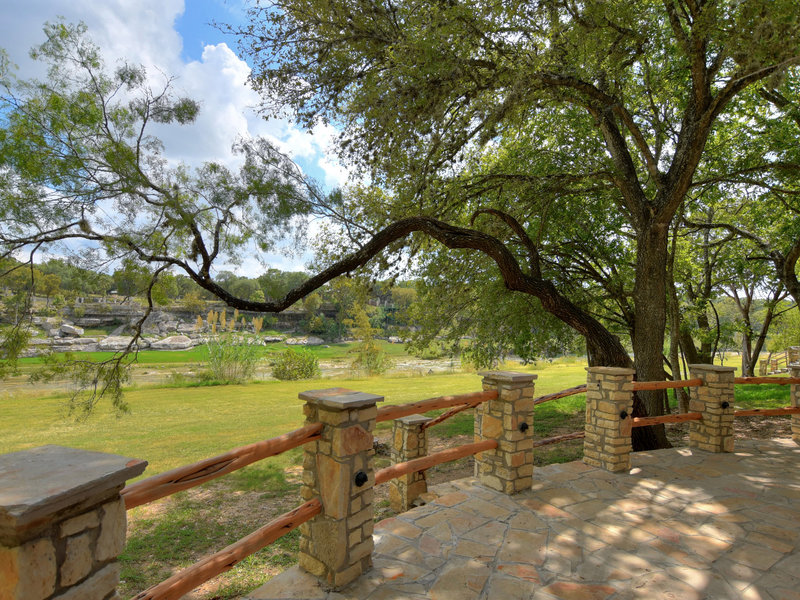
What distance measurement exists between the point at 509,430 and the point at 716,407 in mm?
3541

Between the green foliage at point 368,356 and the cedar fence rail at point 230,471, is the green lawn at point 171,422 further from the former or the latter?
the cedar fence rail at point 230,471

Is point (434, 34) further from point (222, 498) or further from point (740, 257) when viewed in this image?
point (740, 257)

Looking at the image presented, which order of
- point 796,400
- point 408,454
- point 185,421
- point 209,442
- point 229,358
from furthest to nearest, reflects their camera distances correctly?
point 229,358
point 185,421
point 209,442
point 796,400
point 408,454

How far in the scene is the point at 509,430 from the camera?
13.3 ft

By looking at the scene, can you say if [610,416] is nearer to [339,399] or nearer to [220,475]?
[339,399]

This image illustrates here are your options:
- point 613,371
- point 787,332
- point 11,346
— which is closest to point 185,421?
point 11,346

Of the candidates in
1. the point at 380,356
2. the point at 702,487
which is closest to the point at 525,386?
the point at 702,487

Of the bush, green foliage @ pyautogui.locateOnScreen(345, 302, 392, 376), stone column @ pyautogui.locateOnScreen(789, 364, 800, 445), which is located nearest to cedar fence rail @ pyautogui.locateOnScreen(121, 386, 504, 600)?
stone column @ pyautogui.locateOnScreen(789, 364, 800, 445)

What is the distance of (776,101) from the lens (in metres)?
7.12

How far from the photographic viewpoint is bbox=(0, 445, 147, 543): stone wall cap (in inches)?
50.7

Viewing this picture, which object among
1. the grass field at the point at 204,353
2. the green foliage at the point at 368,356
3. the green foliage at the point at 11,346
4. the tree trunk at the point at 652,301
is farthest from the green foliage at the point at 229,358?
the tree trunk at the point at 652,301

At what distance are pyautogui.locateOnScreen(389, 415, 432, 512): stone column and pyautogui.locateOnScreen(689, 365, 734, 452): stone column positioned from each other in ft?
12.4

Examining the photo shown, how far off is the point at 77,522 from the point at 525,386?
11.9 ft

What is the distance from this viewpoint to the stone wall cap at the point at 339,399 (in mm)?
2635
